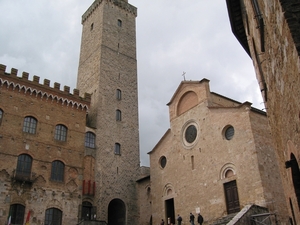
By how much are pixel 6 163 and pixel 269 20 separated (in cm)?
1967

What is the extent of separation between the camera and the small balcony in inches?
957

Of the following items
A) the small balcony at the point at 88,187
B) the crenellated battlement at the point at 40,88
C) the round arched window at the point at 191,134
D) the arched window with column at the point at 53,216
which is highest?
the crenellated battlement at the point at 40,88

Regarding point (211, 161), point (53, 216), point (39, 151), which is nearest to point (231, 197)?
point (211, 161)

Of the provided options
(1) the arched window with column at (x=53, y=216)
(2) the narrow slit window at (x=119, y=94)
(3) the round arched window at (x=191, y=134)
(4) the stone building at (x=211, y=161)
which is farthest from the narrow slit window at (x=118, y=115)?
(1) the arched window with column at (x=53, y=216)

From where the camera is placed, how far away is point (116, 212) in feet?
89.4

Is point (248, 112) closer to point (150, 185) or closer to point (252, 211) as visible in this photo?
point (252, 211)

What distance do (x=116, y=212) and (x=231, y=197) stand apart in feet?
38.6

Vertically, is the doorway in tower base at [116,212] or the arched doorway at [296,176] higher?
the doorway in tower base at [116,212]

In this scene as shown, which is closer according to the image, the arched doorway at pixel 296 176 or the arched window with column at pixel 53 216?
the arched doorway at pixel 296 176

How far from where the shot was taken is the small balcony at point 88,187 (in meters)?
24.3

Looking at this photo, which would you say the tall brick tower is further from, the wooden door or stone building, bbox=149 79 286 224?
the wooden door

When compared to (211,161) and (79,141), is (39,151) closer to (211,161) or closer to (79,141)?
(79,141)

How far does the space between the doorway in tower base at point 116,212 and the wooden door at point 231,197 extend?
33.4 feet

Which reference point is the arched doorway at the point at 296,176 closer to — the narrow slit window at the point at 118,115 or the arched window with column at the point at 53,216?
the arched window with column at the point at 53,216
